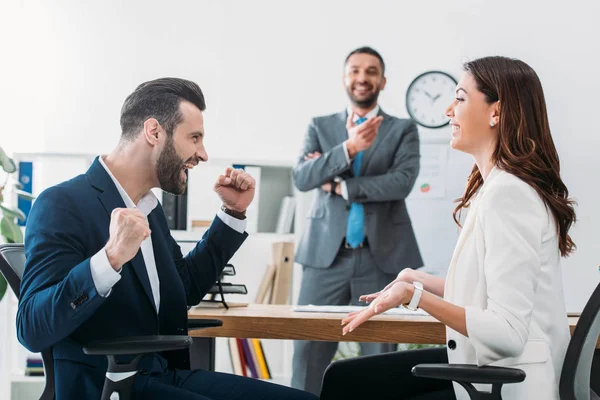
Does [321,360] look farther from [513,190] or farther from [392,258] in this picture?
[513,190]

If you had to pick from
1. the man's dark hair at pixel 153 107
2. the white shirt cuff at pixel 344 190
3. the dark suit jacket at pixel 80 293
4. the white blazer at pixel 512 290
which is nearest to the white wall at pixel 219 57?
the white shirt cuff at pixel 344 190

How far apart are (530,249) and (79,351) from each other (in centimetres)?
108

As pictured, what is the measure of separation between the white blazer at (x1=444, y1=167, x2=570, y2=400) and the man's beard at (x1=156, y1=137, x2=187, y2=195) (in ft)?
2.58

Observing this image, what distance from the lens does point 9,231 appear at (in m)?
3.83

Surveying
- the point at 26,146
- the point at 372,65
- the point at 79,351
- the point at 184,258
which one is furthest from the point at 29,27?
the point at 79,351

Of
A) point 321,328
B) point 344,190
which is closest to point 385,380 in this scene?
point 321,328

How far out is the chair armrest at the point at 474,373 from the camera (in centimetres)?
152

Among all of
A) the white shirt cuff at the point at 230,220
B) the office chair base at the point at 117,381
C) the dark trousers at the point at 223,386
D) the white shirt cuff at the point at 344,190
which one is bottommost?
the dark trousers at the point at 223,386

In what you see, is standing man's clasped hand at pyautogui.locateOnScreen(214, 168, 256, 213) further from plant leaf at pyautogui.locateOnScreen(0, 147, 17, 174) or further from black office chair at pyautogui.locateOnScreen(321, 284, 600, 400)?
plant leaf at pyautogui.locateOnScreen(0, 147, 17, 174)

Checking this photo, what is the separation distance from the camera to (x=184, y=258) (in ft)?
7.43

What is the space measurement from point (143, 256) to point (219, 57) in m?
3.44

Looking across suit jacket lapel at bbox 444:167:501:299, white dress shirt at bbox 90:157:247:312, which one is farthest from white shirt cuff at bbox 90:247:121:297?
suit jacket lapel at bbox 444:167:501:299

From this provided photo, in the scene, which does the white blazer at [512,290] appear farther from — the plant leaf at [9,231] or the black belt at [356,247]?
the plant leaf at [9,231]

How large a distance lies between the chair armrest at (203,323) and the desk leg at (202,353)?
0.28 metres
